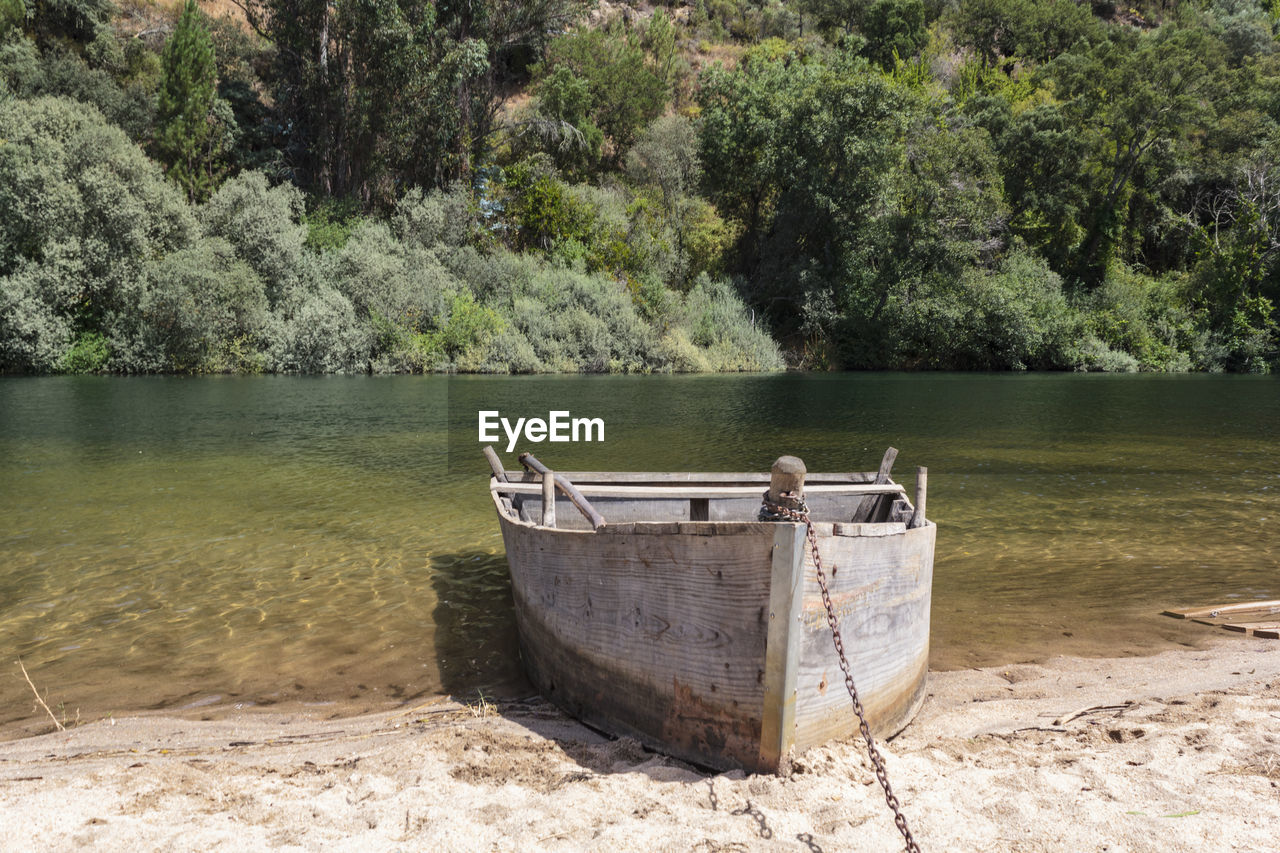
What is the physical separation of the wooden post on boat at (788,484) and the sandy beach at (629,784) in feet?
3.78

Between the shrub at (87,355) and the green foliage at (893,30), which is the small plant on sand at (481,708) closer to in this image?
the shrub at (87,355)

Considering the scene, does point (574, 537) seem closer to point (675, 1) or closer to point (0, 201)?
point (0, 201)

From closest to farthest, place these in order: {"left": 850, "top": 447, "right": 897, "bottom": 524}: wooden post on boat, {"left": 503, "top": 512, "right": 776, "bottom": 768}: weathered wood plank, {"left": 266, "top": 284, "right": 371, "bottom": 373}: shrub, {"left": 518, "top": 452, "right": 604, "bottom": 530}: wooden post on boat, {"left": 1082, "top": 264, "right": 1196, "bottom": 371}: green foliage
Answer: {"left": 503, "top": 512, "right": 776, "bottom": 768}: weathered wood plank, {"left": 518, "top": 452, "right": 604, "bottom": 530}: wooden post on boat, {"left": 850, "top": 447, "right": 897, "bottom": 524}: wooden post on boat, {"left": 266, "top": 284, "right": 371, "bottom": 373}: shrub, {"left": 1082, "top": 264, "right": 1196, "bottom": 371}: green foliage

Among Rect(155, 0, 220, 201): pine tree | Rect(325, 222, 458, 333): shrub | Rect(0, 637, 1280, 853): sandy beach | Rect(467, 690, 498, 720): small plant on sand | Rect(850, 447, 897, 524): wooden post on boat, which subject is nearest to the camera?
Rect(0, 637, 1280, 853): sandy beach

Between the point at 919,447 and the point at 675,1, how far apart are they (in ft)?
213

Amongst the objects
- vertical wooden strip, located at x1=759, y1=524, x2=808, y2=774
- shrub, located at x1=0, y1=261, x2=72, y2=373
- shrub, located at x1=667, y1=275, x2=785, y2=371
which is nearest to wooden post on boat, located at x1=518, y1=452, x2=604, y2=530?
vertical wooden strip, located at x1=759, y1=524, x2=808, y2=774

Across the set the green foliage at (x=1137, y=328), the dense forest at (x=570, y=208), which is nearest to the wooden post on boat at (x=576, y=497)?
the dense forest at (x=570, y=208)

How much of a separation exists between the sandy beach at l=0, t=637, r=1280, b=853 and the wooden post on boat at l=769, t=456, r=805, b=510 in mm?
1152

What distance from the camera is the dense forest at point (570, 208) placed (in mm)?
31922

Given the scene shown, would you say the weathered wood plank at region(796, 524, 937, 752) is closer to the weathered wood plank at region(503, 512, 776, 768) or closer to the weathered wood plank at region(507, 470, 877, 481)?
the weathered wood plank at region(503, 512, 776, 768)

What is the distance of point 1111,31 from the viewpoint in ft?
192

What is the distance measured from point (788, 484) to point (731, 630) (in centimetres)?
79

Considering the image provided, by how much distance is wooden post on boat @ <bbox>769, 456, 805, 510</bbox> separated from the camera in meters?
3.94

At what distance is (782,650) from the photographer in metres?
3.54
